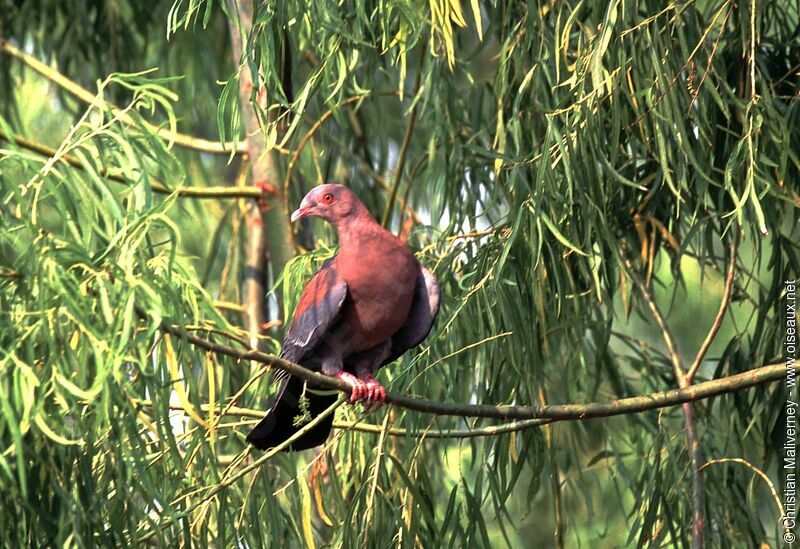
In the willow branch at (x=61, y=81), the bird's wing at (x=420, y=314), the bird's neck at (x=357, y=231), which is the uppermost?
the willow branch at (x=61, y=81)

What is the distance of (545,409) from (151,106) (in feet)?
3.46

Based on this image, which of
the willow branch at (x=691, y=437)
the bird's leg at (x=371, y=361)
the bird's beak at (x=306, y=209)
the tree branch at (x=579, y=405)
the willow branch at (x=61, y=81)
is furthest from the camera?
the willow branch at (x=61, y=81)

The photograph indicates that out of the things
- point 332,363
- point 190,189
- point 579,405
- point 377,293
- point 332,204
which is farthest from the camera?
point 190,189

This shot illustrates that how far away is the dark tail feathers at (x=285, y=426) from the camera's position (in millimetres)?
2965

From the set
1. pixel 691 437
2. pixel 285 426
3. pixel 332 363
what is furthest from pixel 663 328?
pixel 285 426

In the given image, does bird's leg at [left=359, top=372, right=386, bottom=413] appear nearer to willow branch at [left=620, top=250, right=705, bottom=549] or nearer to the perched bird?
the perched bird

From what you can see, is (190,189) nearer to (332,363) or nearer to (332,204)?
(332,204)

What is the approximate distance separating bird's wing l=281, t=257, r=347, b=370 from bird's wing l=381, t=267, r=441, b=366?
21 centimetres

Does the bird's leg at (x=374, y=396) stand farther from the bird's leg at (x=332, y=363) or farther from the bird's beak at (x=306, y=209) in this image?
the bird's beak at (x=306, y=209)

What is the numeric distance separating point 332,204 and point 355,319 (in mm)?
397

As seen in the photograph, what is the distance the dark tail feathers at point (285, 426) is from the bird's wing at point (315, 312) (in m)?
0.11

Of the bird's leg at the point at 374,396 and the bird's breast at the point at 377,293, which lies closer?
the bird's leg at the point at 374,396

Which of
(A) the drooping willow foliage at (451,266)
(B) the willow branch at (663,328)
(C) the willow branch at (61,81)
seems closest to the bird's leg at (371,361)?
(A) the drooping willow foliage at (451,266)

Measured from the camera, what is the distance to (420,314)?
320 cm
